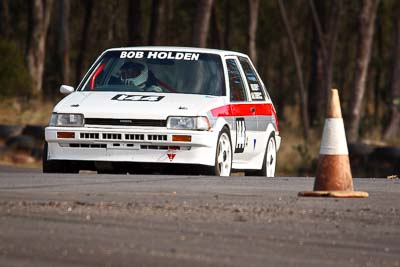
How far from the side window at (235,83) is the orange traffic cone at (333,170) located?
3.50 m

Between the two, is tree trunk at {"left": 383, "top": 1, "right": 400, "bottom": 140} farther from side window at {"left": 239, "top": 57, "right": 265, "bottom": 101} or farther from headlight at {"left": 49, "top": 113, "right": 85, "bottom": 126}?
headlight at {"left": 49, "top": 113, "right": 85, "bottom": 126}

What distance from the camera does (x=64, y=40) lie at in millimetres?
50344

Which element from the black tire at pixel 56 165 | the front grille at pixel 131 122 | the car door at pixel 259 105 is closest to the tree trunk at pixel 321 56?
the car door at pixel 259 105

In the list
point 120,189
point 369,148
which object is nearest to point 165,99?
point 120,189

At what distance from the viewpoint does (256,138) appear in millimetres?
16125

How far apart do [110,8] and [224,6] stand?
5.78 m

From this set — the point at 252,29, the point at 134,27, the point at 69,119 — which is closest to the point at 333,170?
the point at 69,119

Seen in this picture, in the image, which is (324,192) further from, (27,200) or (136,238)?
(136,238)

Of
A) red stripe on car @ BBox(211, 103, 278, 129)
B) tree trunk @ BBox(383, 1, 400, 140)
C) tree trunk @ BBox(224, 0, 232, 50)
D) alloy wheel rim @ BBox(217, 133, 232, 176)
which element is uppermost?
red stripe on car @ BBox(211, 103, 278, 129)

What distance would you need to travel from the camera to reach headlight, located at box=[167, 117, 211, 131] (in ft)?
47.3

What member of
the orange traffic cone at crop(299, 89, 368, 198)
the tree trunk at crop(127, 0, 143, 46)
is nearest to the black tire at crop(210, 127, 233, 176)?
the orange traffic cone at crop(299, 89, 368, 198)

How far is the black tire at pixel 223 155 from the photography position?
48.4ft

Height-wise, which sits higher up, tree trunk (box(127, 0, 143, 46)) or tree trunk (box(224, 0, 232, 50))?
tree trunk (box(127, 0, 143, 46))

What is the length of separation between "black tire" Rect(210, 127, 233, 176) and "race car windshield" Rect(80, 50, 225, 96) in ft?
1.97
